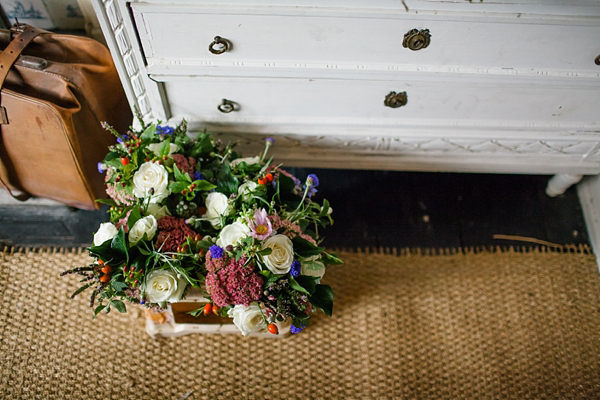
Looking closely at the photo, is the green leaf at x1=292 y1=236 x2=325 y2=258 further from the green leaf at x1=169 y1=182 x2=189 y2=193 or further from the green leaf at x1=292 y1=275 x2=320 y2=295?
the green leaf at x1=169 y1=182 x2=189 y2=193

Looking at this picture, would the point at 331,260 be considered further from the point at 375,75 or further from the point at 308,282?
the point at 375,75

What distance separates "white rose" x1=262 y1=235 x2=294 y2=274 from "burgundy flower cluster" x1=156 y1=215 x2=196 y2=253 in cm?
17

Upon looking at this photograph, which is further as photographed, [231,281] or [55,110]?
[55,110]

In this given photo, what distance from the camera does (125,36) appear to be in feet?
2.75

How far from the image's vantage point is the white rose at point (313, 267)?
80 centimetres

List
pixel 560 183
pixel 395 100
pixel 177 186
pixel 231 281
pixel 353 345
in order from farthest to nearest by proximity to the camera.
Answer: pixel 560 183 < pixel 353 345 < pixel 395 100 < pixel 177 186 < pixel 231 281

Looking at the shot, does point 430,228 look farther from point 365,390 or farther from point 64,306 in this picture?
point 64,306

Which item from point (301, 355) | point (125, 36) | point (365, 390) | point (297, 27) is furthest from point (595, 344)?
point (125, 36)

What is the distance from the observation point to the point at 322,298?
0.85m

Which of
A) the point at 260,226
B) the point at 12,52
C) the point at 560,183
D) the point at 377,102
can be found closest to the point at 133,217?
→ the point at 260,226

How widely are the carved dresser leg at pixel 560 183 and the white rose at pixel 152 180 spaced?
1.11m

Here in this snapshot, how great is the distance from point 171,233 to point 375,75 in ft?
1.71

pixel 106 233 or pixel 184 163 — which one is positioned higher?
pixel 184 163

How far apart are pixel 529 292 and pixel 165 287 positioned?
98cm
